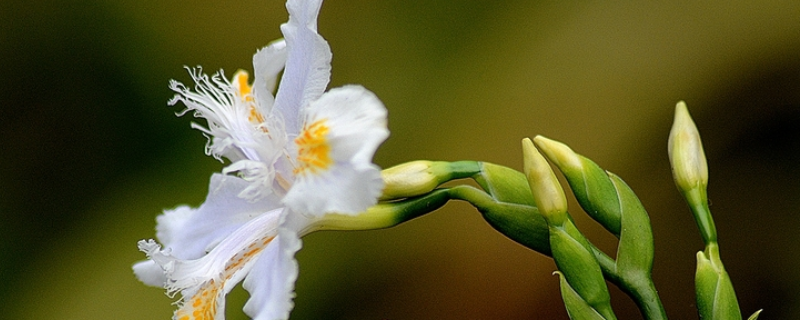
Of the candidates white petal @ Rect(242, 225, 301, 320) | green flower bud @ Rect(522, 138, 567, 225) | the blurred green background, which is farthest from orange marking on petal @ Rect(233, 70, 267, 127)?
the blurred green background

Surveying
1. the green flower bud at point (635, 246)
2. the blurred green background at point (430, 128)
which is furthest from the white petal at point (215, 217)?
the blurred green background at point (430, 128)

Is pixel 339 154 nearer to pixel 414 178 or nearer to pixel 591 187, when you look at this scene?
pixel 414 178

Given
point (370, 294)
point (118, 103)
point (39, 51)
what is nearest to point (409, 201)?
point (370, 294)

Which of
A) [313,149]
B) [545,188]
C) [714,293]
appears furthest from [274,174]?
A: [714,293]

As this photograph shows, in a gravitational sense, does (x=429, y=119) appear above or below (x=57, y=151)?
below

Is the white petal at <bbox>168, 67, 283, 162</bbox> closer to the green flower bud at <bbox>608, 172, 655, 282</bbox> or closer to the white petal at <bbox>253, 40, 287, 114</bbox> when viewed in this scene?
the white petal at <bbox>253, 40, 287, 114</bbox>

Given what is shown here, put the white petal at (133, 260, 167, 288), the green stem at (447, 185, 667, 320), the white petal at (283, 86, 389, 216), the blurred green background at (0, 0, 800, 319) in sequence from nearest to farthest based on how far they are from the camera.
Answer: the white petal at (283, 86, 389, 216), the green stem at (447, 185, 667, 320), the white petal at (133, 260, 167, 288), the blurred green background at (0, 0, 800, 319)

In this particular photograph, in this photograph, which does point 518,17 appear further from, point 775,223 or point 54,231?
point 54,231
